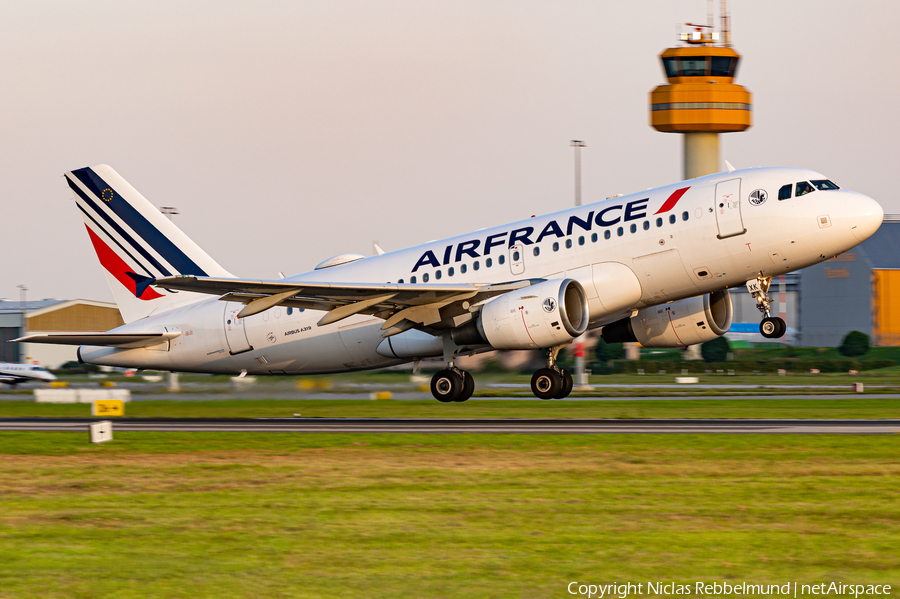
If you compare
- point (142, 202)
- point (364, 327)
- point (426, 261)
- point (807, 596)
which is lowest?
point (807, 596)

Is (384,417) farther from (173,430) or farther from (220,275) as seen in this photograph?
(220,275)

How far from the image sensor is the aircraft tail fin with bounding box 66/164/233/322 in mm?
36688

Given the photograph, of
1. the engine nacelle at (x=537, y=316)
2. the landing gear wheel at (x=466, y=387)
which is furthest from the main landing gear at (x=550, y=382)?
the engine nacelle at (x=537, y=316)

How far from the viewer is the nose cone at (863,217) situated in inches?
1079

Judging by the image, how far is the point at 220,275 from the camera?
3722 cm

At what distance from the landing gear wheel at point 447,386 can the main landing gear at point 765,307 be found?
30.8 ft

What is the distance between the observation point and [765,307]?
29250 millimetres

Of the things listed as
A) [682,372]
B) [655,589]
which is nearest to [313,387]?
[655,589]

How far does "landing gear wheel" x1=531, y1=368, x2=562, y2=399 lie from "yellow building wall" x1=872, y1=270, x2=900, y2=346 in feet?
241

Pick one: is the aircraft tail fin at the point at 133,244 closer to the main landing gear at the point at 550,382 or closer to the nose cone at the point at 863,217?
the main landing gear at the point at 550,382

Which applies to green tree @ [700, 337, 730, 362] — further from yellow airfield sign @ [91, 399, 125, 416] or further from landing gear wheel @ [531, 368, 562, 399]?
yellow airfield sign @ [91, 399, 125, 416]

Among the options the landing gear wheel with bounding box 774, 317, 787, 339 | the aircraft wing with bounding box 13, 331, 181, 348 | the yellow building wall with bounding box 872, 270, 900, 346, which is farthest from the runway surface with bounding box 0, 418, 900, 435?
the yellow building wall with bounding box 872, 270, 900, 346

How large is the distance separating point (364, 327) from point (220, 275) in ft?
22.3

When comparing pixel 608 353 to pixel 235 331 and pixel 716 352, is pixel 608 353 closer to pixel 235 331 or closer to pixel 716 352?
pixel 716 352
